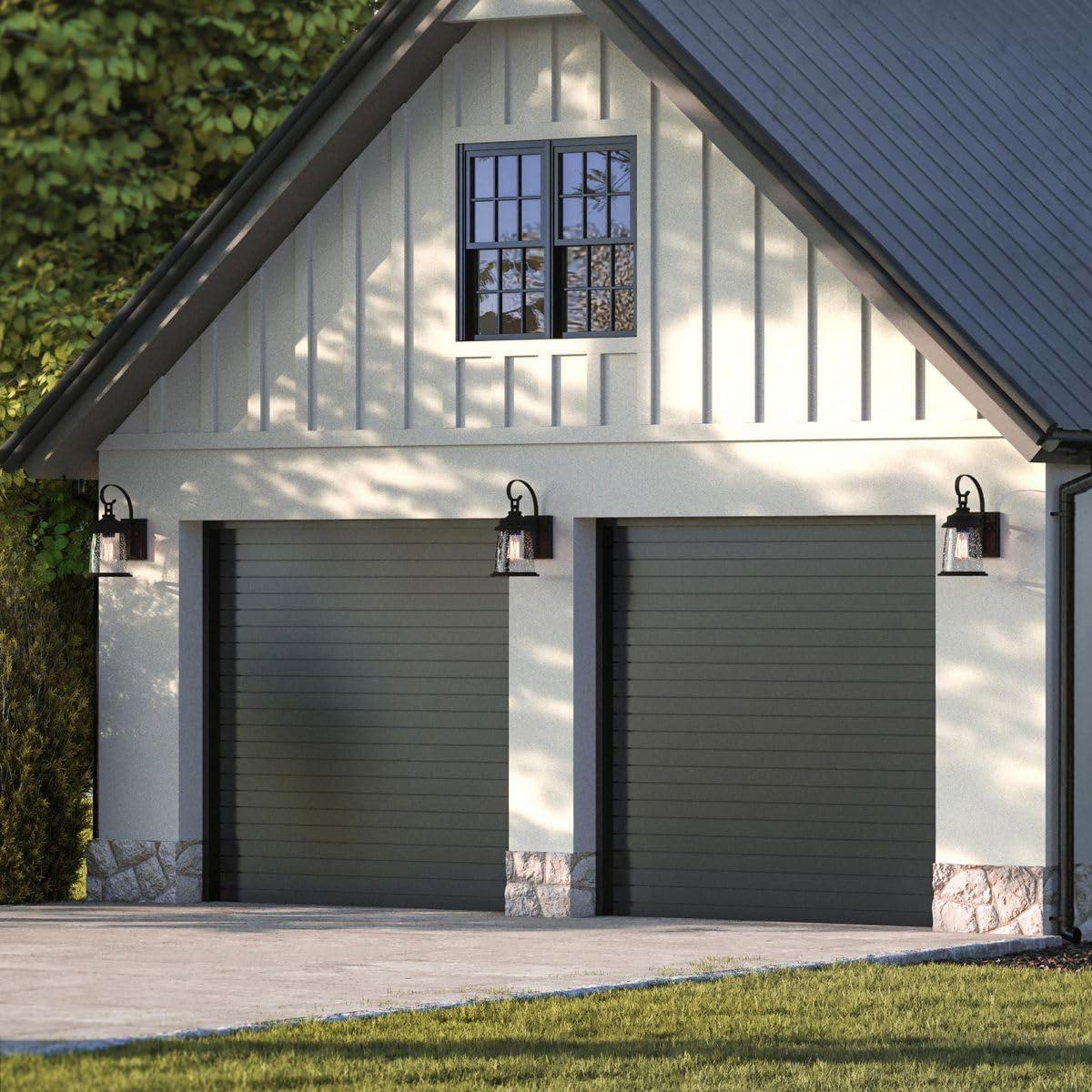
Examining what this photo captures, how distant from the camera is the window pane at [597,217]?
1562 centimetres

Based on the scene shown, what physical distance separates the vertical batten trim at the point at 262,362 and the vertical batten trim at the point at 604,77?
275 cm

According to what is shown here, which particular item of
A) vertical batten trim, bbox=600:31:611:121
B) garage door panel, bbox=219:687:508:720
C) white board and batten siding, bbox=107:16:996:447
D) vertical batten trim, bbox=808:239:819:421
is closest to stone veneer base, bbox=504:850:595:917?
garage door panel, bbox=219:687:508:720

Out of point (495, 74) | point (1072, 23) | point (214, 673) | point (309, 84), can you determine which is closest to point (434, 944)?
point (214, 673)

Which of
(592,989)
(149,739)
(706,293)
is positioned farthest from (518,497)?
(592,989)

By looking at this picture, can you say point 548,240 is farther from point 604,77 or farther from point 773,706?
point 773,706

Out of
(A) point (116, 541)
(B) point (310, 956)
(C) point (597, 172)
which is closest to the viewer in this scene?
(B) point (310, 956)

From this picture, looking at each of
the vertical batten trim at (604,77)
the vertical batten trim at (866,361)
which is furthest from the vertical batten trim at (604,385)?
the vertical batten trim at (866,361)

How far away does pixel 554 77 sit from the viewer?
51.3 ft

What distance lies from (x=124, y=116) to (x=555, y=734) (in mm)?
11301

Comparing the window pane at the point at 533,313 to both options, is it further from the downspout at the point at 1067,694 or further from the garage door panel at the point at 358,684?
the downspout at the point at 1067,694

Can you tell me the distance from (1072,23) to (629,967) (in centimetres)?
1089

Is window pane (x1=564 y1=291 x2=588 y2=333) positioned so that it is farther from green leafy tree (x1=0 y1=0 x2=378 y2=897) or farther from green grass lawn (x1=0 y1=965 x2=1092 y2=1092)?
green leafy tree (x1=0 y1=0 x2=378 y2=897)

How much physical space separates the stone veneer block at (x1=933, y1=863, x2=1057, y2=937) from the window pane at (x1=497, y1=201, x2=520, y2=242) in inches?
203

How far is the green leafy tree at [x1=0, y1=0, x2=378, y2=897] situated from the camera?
75.3ft
